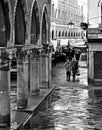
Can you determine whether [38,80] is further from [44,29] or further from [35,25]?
[44,29]

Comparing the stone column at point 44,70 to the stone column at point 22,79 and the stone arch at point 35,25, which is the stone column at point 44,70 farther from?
the stone column at point 22,79

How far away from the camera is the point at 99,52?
30.7 metres

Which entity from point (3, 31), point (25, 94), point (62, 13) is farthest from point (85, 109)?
point (62, 13)

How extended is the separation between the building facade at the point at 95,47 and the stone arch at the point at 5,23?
47.6 feet

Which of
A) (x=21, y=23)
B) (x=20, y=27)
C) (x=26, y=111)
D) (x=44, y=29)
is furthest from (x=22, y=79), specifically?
(x=44, y=29)

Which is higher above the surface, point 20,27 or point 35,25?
point 35,25

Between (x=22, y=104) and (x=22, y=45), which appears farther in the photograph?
(x=22, y=104)

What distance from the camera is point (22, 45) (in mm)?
18984

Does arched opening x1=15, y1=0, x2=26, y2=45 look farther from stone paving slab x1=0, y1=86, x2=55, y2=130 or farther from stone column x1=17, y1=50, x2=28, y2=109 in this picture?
stone paving slab x1=0, y1=86, x2=55, y2=130

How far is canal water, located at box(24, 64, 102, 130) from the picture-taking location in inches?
677

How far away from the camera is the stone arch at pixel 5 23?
15984 millimetres

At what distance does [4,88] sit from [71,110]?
5.36 metres

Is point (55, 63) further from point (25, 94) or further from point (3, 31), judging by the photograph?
point (3, 31)

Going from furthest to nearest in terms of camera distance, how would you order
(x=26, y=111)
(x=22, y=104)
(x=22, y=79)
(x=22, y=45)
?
(x=22, y=104) → (x=22, y=79) → (x=26, y=111) → (x=22, y=45)
